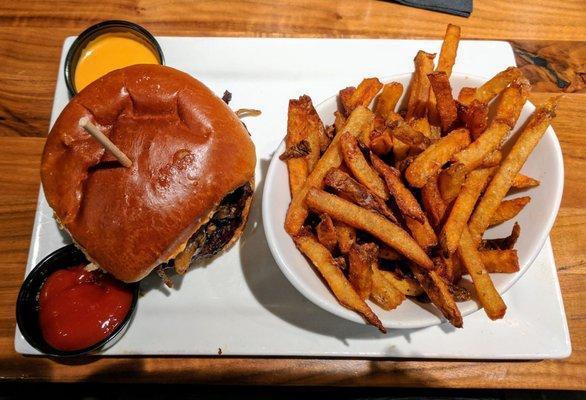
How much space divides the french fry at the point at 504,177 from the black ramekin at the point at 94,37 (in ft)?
4.27

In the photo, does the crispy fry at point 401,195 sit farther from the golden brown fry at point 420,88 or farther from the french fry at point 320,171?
the golden brown fry at point 420,88

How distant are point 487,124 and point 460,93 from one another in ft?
0.43

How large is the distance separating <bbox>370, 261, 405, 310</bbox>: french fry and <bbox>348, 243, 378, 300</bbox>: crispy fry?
3 centimetres

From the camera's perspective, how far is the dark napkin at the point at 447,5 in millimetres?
2049

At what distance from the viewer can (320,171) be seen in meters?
1.27

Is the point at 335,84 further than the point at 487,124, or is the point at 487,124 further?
the point at 335,84

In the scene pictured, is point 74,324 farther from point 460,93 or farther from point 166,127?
point 460,93

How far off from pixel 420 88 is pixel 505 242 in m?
0.51

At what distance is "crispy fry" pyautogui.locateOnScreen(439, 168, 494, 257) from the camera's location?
3.80 ft

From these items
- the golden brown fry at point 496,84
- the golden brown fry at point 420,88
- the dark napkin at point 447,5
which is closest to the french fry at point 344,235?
the golden brown fry at point 420,88

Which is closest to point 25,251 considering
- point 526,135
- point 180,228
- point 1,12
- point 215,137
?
point 180,228

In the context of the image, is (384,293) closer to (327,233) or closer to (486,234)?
(327,233)

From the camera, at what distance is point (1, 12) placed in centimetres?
216

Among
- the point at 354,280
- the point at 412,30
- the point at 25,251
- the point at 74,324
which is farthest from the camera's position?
the point at 412,30
